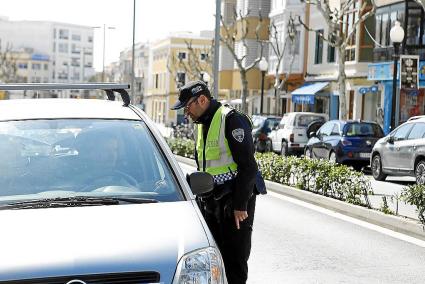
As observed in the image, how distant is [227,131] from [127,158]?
970mm

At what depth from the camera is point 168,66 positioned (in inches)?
3775

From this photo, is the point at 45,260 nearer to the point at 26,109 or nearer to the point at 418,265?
the point at 26,109

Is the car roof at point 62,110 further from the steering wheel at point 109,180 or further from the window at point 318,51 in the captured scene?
the window at point 318,51

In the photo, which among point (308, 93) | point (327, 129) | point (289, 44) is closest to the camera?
point (327, 129)

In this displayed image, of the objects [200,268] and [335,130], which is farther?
[335,130]

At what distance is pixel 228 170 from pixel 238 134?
0.29 m

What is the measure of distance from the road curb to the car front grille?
7113 mm

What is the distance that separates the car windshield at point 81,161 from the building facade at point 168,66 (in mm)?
88801

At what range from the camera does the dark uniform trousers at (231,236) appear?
237 inches

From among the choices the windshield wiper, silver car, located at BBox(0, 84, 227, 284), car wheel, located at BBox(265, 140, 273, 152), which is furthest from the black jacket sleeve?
car wheel, located at BBox(265, 140, 273, 152)

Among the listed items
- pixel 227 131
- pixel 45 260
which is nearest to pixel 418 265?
pixel 227 131

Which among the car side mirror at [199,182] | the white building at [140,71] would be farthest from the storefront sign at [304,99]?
the white building at [140,71]

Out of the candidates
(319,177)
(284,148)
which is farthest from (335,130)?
(319,177)

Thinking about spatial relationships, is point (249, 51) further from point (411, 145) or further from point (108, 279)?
point (108, 279)
